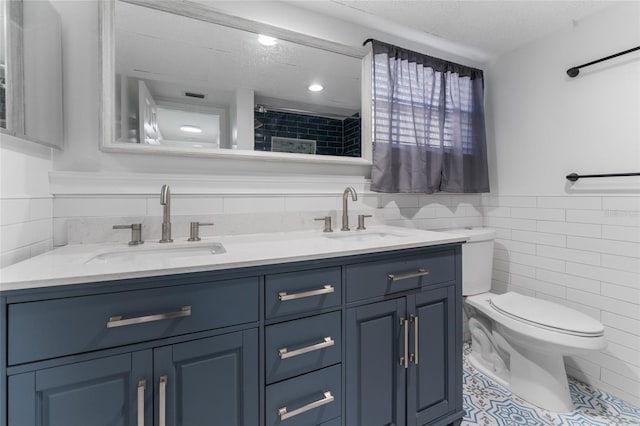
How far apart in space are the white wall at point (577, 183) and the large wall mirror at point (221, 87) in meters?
1.23

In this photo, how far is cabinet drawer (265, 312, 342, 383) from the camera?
3.24 ft

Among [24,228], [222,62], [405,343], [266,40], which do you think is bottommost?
[405,343]

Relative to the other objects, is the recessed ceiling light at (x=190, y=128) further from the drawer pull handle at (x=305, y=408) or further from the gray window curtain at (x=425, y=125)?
the drawer pull handle at (x=305, y=408)

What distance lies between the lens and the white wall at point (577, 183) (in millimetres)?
1633

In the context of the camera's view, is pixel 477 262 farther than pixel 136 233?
Yes

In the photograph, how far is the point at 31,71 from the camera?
1.03m

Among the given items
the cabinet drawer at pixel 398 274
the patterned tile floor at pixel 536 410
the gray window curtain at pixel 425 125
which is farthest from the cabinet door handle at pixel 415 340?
the gray window curtain at pixel 425 125

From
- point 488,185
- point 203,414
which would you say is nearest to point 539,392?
point 488,185

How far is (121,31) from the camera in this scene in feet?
4.23

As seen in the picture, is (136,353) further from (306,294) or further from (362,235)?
(362,235)

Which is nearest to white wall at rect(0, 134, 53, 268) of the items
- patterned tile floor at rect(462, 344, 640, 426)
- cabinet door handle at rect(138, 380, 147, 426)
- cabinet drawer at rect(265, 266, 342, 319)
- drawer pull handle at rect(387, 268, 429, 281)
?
cabinet door handle at rect(138, 380, 147, 426)

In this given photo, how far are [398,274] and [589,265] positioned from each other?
54.9 inches

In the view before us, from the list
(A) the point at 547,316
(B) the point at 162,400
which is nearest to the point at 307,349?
(B) the point at 162,400

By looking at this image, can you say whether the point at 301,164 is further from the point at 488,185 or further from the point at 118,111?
the point at 488,185
